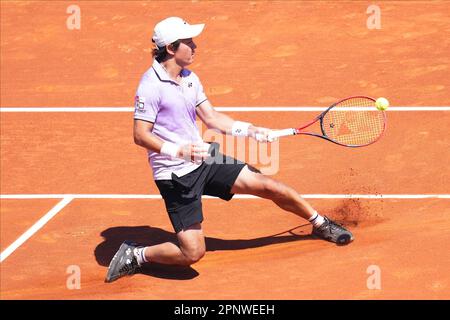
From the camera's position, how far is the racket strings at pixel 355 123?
9099mm

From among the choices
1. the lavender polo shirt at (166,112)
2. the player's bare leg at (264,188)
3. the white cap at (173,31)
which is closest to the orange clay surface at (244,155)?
the player's bare leg at (264,188)

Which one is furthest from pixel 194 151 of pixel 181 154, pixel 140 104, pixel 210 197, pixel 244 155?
pixel 244 155

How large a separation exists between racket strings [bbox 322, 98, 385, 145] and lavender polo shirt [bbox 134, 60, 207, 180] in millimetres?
1644

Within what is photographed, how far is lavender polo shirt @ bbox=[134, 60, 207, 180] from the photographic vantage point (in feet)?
24.4

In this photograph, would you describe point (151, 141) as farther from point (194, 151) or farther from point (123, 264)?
point (123, 264)

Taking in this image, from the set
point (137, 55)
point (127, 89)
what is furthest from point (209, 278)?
point (137, 55)

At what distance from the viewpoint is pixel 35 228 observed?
362 inches

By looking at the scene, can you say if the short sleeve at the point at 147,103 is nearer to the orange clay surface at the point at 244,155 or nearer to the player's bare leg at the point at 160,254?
the player's bare leg at the point at 160,254

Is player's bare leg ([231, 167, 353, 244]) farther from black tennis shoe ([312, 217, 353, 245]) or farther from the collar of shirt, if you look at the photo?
the collar of shirt

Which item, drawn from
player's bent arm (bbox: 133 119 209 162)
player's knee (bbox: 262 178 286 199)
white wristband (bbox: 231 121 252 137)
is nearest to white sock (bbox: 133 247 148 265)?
player's bent arm (bbox: 133 119 209 162)

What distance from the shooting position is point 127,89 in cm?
1235

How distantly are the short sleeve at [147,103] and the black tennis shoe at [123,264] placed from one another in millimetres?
1215

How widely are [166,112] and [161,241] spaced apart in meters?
1.65

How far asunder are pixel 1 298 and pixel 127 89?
16.7 feet
